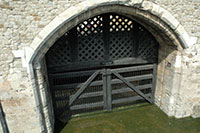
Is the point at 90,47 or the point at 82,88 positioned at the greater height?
the point at 90,47

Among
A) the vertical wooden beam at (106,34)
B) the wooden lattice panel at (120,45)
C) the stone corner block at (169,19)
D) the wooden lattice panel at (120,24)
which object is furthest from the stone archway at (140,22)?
the wooden lattice panel at (120,45)

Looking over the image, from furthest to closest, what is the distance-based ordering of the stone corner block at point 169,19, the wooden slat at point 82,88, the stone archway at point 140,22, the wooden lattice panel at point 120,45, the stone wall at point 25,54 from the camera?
the wooden slat at point 82,88 < the wooden lattice panel at point 120,45 < the stone corner block at point 169,19 < the stone archway at point 140,22 < the stone wall at point 25,54

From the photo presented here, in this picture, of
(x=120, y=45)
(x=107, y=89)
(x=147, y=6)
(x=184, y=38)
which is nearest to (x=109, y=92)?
Answer: (x=107, y=89)

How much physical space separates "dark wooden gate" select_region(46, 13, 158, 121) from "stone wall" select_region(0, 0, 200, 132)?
94 cm

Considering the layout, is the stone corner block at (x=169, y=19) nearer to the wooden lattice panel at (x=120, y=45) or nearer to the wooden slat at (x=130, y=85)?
the wooden lattice panel at (x=120, y=45)

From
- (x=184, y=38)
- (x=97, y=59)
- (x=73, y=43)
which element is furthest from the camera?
(x=97, y=59)

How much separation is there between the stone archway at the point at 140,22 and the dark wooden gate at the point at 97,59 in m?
0.47

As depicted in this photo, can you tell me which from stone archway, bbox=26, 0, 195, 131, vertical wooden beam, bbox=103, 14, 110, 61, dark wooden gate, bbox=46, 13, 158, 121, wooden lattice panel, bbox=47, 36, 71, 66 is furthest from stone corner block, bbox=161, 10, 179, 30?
wooden lattice panel, bbox=47, 36, 71, 66

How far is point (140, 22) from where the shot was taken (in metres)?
4.23

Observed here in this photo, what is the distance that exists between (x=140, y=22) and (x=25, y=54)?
3060 mm

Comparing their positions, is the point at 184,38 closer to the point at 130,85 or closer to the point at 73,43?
the point at 130,85

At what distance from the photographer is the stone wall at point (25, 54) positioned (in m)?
2.83

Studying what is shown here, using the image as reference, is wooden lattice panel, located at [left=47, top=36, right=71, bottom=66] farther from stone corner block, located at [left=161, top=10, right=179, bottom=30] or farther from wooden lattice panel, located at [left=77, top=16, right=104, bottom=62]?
stone corner block, located at [left=161, top=10, right=179, bottom=30]

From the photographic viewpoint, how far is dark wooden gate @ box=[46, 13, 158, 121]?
4.13 meters
